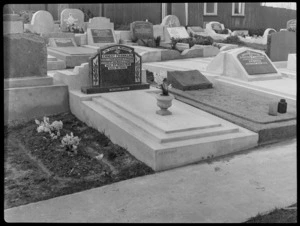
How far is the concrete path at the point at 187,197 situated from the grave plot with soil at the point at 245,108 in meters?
0.90

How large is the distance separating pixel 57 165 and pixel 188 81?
14.5 feet

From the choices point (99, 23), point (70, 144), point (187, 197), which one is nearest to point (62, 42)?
point (99, 23)

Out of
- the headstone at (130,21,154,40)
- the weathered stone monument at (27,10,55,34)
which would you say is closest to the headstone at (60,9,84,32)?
the weathered stone monument at (27,10,55,34)

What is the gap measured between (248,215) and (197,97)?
4520mm

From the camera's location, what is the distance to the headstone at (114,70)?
28.0ft

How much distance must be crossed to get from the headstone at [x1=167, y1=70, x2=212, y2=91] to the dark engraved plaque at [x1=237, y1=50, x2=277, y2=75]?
52.1 inches

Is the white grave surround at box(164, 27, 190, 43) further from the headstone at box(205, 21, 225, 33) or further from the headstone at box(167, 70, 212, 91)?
the headstone at box(167, 70, 212, 91)

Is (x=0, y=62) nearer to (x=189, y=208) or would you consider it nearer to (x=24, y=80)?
(x=189, y=208)

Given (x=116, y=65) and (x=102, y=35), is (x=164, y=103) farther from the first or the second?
(x=102, y=35)

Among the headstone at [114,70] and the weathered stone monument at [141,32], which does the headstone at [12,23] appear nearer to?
the headstone at [114,70]

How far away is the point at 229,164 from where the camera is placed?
5906 millimetres

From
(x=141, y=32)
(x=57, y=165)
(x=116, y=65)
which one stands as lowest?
(x=57, y=165)

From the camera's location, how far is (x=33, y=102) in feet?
27.9

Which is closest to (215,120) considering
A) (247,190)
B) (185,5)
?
(247,190)
